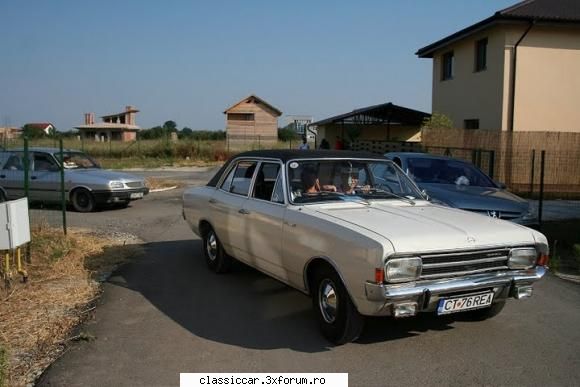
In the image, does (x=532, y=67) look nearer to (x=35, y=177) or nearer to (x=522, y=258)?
(x=35, y=177)

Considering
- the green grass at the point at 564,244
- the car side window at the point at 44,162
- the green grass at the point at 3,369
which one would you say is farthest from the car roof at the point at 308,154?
the car side window at the point at 44,162

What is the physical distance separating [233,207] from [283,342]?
2.10 meters

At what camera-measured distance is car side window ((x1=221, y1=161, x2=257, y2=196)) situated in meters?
6.53

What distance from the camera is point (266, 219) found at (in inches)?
224

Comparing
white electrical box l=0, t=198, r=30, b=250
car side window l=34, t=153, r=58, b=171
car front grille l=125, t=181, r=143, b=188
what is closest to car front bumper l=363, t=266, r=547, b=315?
white electrical box l=0, t=198, r=30, b=250

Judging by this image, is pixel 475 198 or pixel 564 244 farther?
pixel 564 244

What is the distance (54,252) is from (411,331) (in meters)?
5.12

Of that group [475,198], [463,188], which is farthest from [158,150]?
[475,198]

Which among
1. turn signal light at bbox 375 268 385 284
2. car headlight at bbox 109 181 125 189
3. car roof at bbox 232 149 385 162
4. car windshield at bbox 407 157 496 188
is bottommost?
car headlight at bbox 109 181 125 189

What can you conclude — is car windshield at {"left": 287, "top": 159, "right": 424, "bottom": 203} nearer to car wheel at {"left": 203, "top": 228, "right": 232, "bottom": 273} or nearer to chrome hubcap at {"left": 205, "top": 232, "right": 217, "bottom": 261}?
car wheel at {"left": 203, "top": 228, "right": 232, "bottom": 273}

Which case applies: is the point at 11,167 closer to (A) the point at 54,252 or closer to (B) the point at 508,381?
(A) the point at 54,252

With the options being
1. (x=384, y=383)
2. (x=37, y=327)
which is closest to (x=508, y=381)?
(x=384, y=383)

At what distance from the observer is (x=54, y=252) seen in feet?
25.5

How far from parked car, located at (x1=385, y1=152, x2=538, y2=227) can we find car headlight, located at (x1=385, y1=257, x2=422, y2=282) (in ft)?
13.4
